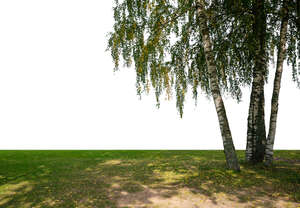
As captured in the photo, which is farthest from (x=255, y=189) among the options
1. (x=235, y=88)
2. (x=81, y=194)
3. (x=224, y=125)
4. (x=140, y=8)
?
(x=140, y=8)

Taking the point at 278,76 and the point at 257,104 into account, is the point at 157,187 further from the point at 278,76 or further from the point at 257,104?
the point at 278,76

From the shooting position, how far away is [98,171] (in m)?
9.88

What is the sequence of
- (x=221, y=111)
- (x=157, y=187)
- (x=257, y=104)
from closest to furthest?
(x=157, y=187) < (x=221, y=111) < (x=257, y=104)

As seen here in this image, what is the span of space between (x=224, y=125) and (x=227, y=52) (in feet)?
10.2

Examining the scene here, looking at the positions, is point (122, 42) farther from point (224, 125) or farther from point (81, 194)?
point (81, 194)

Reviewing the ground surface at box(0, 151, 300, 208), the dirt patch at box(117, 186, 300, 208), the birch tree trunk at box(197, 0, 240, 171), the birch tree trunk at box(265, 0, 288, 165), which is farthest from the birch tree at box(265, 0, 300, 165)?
the dirt patch at box(117, 186, 300, 208)

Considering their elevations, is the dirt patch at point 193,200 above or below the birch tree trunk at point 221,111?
below

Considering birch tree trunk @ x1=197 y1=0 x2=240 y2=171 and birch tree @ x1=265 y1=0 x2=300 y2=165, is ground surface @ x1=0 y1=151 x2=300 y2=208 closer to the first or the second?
birch tree trunk @ x1=197 y1=0 x2=240 y2=171

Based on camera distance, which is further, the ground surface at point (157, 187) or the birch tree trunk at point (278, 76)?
the birch tree trunk at point (278, 76)

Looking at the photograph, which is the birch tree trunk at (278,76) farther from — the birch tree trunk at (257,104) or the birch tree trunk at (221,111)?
the birch tree trunk at (221,111)

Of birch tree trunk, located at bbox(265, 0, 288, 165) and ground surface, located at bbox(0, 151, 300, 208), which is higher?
birch tree trunk, located at bbox(265, 0, 288, 165)

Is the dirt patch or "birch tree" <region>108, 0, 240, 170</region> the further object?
"birch tree" <region>108, 0, 240, 170</region>

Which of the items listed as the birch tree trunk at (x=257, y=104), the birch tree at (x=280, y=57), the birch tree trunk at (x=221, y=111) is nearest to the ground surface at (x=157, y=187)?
the birch tree trunk at (x=221, y=111)

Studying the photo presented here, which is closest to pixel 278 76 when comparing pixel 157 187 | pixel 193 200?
pixel 193 200
